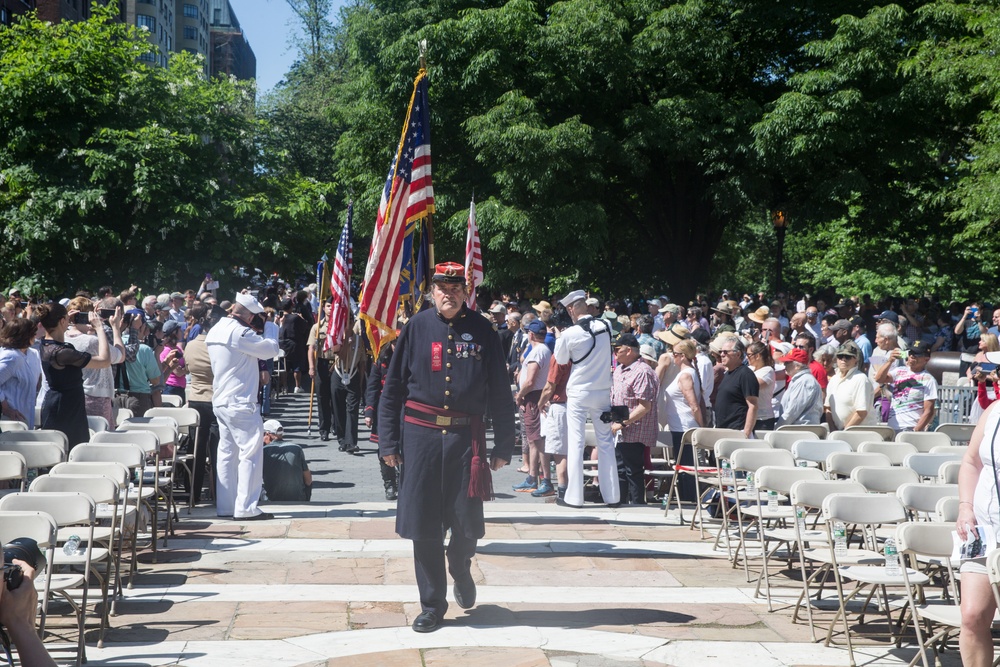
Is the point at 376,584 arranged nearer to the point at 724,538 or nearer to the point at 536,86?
the point at 724,538

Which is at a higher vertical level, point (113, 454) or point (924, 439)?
point (113, 454)

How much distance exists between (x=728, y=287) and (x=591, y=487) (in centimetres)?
→ 3810

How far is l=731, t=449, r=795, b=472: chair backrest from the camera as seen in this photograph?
8484mm

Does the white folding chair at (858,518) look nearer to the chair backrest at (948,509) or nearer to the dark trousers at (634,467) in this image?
the chair backrest at (948,509)

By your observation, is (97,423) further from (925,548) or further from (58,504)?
(925,548)

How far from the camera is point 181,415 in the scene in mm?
10625

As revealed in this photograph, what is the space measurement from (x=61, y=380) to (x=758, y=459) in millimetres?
5353

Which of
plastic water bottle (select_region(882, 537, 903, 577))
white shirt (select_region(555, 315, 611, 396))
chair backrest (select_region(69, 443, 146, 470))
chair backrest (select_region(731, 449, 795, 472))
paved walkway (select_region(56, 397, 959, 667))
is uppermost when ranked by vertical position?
white shirt (select_region(555, 315, 611, 396))

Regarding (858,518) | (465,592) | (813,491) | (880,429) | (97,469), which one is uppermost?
(97,469)

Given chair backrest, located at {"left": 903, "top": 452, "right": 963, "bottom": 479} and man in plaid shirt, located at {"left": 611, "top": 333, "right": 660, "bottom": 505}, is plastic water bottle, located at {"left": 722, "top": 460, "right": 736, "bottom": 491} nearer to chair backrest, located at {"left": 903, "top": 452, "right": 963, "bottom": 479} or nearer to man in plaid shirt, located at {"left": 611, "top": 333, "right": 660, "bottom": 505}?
chair backrest, located at {"left": 903, "top": 452, "right": 963, "bottom": 479}

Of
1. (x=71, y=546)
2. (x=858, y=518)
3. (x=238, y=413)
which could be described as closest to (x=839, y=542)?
(x=858, y=518)

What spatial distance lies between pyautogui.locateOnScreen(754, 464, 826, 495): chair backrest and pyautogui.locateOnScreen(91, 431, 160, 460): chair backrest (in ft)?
14.5

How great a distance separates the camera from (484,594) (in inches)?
295

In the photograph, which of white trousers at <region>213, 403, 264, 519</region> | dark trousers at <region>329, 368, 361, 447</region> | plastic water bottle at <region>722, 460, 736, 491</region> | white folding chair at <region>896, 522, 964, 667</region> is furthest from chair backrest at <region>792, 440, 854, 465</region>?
dark trousers at <region>329, 368, 361, 447</region>
